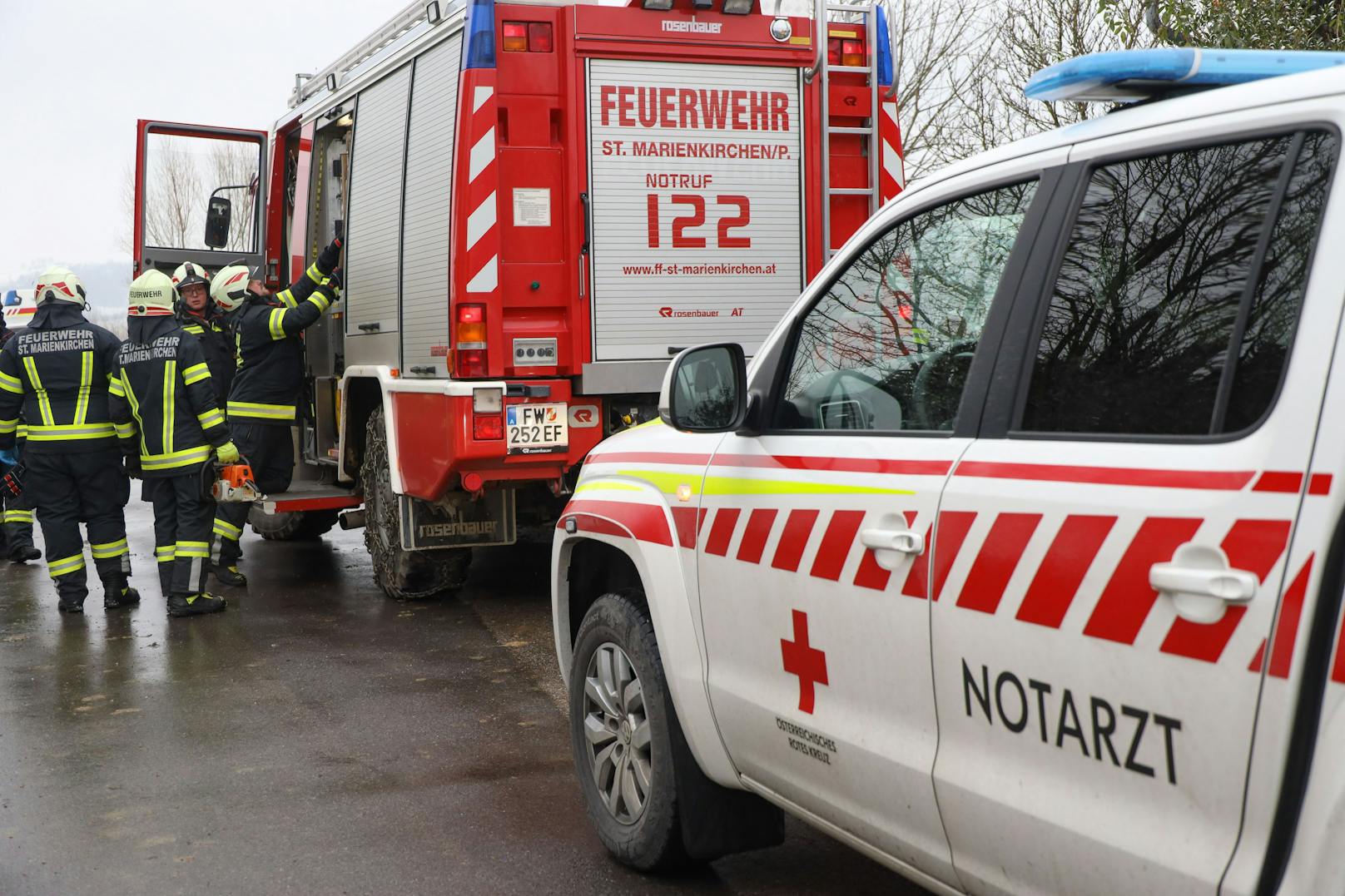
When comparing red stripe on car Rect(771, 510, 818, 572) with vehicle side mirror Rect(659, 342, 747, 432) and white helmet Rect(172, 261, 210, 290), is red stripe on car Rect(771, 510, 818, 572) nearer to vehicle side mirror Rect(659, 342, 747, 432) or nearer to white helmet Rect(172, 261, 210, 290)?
vehicle side mirror Rect(659, 342, 747, 432)

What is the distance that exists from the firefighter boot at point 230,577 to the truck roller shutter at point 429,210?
2266 millimetres

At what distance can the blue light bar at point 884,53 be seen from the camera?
7.67 metres

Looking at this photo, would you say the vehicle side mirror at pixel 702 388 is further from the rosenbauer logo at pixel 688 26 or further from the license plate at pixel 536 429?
the rosenbauer logo at pixel 688 26

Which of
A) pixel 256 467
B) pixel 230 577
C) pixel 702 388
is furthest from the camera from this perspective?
pixel 256 467

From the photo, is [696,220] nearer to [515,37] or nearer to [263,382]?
[515,37]

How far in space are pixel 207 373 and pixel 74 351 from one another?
0.83 m

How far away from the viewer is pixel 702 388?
10.8ft

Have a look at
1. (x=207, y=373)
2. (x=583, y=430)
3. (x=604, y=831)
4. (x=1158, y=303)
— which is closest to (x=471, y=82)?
(x=583, y=430)

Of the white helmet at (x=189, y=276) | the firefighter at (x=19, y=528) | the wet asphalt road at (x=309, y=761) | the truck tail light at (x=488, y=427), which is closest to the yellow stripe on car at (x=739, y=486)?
the wet asphalt road at (x=309, y=761)

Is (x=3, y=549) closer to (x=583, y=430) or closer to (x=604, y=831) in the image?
A: (x=583, y=430)

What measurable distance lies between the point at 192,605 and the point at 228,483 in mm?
731

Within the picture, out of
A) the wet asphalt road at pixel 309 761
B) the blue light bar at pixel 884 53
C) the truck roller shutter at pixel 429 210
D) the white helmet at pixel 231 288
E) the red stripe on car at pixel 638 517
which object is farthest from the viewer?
the white helmet at pixel 231 288

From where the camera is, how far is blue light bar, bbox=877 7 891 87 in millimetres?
7672

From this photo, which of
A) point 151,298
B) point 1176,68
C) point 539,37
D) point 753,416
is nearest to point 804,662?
point 753,416
